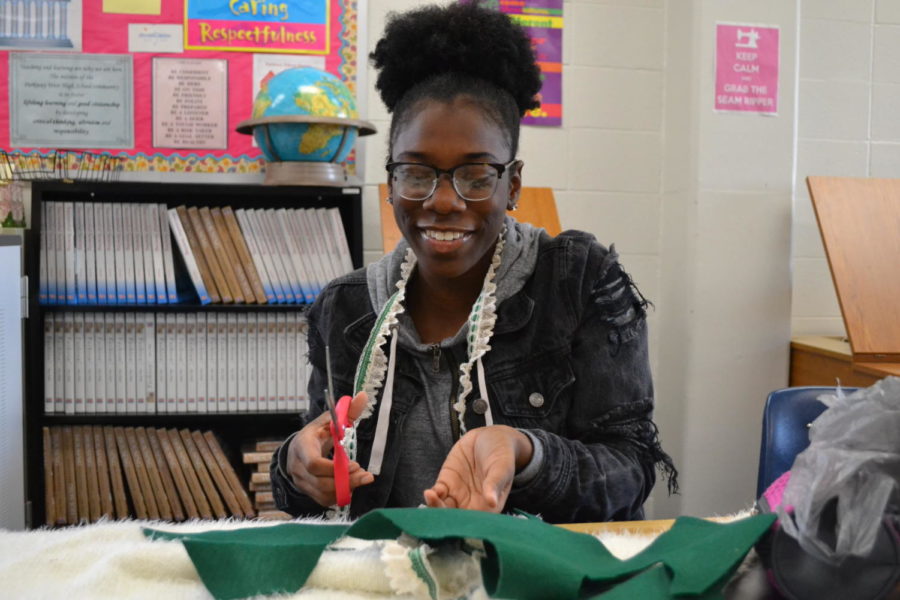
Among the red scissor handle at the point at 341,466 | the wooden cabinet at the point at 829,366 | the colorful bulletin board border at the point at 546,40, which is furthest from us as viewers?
the colorful bulletin board border at the point at 546,40

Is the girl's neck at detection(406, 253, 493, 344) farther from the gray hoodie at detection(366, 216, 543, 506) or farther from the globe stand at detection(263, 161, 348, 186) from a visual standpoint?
the globe stand at detection(263, 161, 348, 186)

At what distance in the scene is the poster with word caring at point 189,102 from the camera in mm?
2852

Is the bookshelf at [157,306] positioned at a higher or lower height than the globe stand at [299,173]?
lower

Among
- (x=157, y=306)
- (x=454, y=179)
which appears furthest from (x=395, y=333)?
(x=157, y=306)

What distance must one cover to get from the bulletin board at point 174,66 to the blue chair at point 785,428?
6.38 feet

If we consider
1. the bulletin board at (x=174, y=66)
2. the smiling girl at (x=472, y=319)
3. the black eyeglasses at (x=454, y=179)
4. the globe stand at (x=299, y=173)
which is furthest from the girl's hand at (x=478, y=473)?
the bulletin board at (x=174, y=66)

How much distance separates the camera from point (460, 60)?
1355mm

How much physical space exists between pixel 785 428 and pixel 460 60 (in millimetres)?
798

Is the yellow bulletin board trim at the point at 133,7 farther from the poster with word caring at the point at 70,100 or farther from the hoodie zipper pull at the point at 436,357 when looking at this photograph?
the hoodie zipper pull at the point at 436,357

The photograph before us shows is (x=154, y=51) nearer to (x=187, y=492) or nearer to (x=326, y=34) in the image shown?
(x=326, y=34)

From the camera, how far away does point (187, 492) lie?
2.67m

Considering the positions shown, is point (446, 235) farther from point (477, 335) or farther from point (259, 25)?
point (259, 25)

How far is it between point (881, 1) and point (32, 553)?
10.8 ft

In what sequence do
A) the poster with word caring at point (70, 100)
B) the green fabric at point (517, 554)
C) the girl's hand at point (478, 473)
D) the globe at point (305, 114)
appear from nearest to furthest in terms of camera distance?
the green fabric at point (517, 554) < the girl's hand at point (478, 473) < the globe at point (305, 114) < the poster with word caring at point (70, 100)
